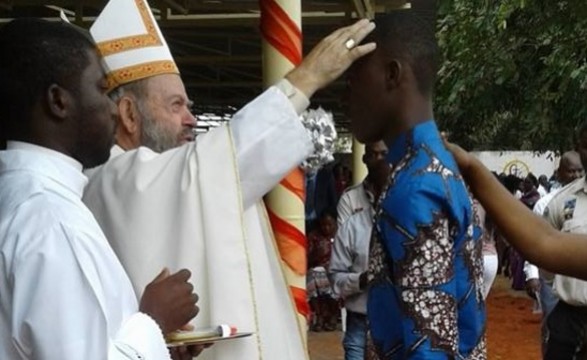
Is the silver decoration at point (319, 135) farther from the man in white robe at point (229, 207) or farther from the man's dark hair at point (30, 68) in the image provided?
the man's dark hair at point (30, 68)

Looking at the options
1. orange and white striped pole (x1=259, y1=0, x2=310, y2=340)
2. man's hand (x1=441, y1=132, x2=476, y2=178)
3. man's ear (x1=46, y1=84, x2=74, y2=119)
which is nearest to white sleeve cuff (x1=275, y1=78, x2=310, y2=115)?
man's hand (x1=441, y1=132, x2=476, y2=178)

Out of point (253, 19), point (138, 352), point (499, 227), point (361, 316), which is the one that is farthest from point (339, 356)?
point (138, 352)

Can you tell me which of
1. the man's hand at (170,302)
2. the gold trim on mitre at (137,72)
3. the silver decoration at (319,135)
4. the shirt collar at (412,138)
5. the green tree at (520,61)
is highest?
the green tree at (520,61)

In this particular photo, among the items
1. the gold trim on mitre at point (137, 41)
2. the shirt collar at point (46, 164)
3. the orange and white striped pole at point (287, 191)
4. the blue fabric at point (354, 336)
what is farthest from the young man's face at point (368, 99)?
the blue fabric at point (354, 336)

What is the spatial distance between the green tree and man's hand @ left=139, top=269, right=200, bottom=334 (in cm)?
997

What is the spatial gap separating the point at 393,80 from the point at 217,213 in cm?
65

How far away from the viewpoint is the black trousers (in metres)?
6.78

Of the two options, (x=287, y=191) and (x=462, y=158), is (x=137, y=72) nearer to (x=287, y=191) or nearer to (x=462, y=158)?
(x=287, y=191)

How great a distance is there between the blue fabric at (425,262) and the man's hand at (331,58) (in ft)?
0.96

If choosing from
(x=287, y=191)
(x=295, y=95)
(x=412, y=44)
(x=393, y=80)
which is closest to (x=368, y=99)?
(x=393, y=80)

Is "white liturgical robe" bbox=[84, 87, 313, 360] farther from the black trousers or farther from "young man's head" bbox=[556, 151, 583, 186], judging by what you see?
"young man's head" bbox=[556, 151, 583, 186]

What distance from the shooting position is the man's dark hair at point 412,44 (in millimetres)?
3195

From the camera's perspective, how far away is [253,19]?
9.88 metres

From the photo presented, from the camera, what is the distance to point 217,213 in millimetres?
3316
